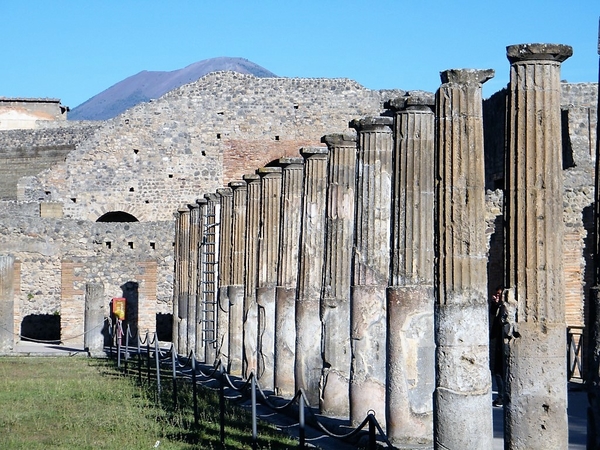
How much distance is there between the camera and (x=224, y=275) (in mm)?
22219

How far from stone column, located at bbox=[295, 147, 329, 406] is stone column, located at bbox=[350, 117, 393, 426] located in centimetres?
196

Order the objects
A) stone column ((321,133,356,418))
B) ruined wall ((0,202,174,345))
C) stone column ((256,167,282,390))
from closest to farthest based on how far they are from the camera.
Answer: stone column ((321,133,356,418))
stone column ((256,167,282,390))
ruined wall ((0,202,174,345))

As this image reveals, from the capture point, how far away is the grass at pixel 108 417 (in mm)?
12164

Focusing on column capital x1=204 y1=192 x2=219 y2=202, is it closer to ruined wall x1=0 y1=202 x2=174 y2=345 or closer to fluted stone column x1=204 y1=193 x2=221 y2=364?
fluted stone column x1=204 y1=193 x2=221 y2=364

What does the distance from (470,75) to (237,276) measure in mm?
11690

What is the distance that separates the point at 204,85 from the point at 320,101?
3625 millimetres

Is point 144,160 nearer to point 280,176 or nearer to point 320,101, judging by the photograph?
point 320,101

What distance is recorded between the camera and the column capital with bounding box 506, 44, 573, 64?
29.7 ft

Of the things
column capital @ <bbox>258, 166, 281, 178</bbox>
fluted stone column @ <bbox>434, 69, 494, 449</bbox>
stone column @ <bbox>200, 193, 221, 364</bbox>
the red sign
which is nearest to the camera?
fluted stone column @ <bbox>434, 69, 494, 449</bbox>

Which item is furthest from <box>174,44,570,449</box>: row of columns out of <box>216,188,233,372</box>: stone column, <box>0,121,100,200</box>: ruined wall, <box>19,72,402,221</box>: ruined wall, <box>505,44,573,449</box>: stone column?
<box>0,121,100,200</box>: ruined wall

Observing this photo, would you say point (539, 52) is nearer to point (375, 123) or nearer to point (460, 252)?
point (460, 252)

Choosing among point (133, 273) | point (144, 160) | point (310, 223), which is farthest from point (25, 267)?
point (310, 223)

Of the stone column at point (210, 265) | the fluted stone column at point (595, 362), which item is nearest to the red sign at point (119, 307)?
the stone column at point (210, 265)

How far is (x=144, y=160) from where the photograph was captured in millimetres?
38562
